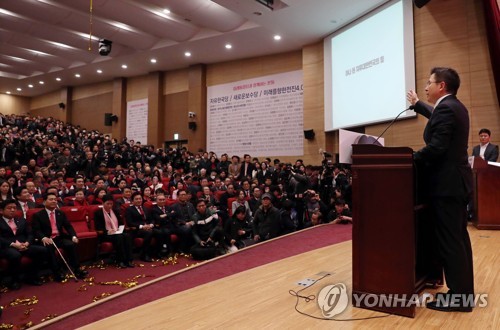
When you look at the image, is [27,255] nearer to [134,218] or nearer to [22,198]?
[22,198]

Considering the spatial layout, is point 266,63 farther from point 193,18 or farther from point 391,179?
point 391,179

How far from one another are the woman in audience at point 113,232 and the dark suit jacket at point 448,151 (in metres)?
2.60

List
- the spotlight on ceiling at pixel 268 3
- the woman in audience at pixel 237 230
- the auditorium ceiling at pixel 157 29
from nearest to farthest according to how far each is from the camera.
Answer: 1. the woman in audience at pixel 237 230
2. the spotlight on ceiling at pixel 268 3
3. the auditorium ceiling at pixel 157 29

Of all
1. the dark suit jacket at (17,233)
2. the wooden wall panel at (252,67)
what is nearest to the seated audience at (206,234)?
the dark suit jacket at (17,233)

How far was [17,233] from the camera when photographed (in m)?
2.66

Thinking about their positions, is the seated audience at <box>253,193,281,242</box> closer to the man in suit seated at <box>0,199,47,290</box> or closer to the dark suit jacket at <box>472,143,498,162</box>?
the man in suit seated at <box>0,199,47,290</box>

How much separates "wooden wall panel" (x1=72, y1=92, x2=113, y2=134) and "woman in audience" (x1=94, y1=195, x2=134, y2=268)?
6.92 meters

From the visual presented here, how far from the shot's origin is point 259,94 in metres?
7.33

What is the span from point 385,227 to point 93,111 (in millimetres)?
10226

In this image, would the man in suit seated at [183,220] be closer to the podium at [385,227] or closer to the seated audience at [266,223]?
the seated audience at [266,223]

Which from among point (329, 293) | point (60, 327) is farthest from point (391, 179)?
point (60, 327)

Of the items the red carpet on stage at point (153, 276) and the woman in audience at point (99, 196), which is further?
the woman in audience at point (99, 196)

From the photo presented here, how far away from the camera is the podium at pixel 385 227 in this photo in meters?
1.11

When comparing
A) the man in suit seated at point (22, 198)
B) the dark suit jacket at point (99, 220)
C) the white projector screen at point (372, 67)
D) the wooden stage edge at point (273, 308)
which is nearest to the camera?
the wooden stage edge at point (273, 308)
